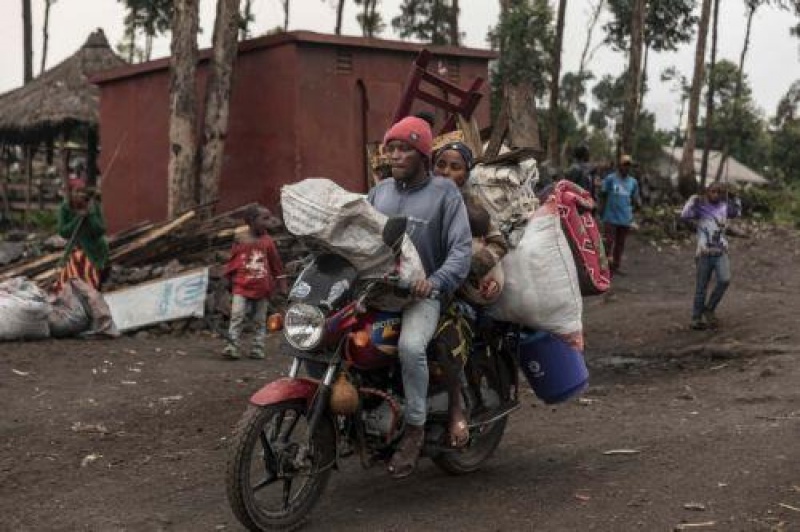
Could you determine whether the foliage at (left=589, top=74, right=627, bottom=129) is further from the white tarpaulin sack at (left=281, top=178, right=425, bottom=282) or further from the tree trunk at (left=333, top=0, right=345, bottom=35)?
the white tarpaulin sack at (left=281, top=178, right=425, bottom=282)

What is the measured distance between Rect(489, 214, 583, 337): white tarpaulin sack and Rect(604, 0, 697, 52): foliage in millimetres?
26458

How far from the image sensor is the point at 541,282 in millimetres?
5129

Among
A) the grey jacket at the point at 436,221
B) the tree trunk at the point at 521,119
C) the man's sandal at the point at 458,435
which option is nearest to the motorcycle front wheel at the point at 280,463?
the man's sandal at the point at 458,435

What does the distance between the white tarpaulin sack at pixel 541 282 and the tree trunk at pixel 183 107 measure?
9674mm

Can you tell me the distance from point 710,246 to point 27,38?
30.6 metres

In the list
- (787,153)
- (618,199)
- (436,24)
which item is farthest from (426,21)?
(618,199)

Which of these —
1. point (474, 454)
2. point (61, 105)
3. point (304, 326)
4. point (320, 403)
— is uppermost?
point (61, 105)

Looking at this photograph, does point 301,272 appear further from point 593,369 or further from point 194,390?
point 593,369

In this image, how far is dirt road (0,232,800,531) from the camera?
4.63 m

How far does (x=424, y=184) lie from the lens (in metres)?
4.92

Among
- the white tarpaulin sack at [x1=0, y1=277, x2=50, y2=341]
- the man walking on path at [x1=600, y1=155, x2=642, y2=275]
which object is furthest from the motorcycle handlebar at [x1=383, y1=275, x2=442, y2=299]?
the man walking on path at [x1=600, y1=155, x2=642, y2=275]

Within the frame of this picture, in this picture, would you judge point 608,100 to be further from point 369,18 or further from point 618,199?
point 618,199

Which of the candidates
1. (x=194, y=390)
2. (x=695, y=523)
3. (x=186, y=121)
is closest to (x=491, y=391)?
(x=695, y=523)

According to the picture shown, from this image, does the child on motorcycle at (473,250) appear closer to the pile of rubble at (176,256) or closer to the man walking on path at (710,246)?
the man walking on path at (710,246)
